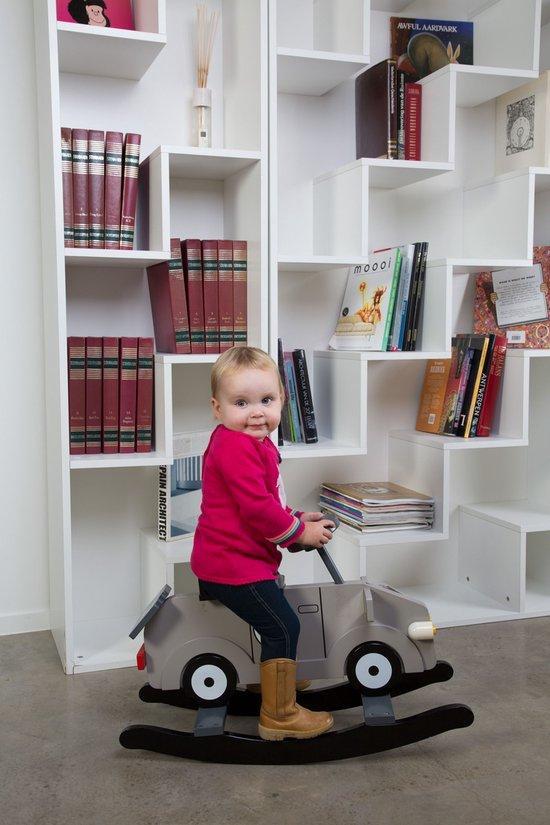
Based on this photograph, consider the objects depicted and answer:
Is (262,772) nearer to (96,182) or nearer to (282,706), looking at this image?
Result: (282,706)

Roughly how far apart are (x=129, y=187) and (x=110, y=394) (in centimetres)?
54

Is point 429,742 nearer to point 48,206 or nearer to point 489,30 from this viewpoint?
point 48,206

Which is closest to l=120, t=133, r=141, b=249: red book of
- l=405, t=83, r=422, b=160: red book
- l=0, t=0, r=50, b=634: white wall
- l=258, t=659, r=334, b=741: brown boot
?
l=0, t=0, r=50, b=634: white wall

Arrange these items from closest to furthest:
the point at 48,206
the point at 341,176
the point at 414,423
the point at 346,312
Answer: the point at 48,206 < the point at 341,176 < the point at 346,312 < the point at 414,423

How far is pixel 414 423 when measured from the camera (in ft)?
9.39

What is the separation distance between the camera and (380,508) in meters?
2.56

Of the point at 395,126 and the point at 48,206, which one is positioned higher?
the point at 395,126

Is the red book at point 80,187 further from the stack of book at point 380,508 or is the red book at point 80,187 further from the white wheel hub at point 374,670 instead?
the white wheel hub at point 374,670

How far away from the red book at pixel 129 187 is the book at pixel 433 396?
1.02m

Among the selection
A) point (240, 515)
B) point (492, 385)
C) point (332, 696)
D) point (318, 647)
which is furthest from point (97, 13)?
point (332, 696)

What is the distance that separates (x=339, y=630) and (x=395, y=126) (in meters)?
1.46

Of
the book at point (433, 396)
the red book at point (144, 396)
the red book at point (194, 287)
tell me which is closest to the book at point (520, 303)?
the book at point (433, 396)

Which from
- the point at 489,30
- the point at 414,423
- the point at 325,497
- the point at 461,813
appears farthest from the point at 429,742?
the point at 489,30

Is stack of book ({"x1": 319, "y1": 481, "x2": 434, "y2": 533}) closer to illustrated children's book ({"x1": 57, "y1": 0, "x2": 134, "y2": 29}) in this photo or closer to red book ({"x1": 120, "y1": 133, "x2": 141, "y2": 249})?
red book ({"x1": 120, "y1": 133, "x2": 141, "y2": 249})
